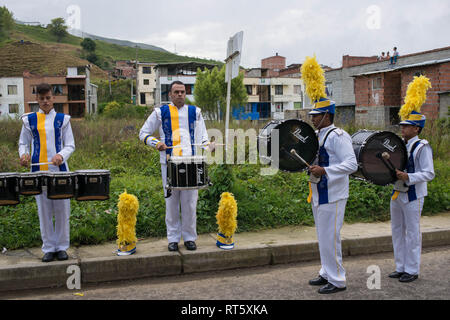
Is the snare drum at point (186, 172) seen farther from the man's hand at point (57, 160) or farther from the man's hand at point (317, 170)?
the man's hand at point (317, 170)

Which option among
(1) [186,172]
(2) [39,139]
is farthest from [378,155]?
(2) [39,139]

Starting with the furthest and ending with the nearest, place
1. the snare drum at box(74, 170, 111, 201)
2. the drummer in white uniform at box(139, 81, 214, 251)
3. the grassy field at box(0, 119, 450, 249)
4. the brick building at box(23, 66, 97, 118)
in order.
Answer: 1. the brick building at box(23, 66, 97, 118)
2. the grassy field at box(0, 119, 450, 249)
3. the drummer in white uniform at box(139, 81, 214, 251)
4. the snare drum at box(74, 170, 111, 201)

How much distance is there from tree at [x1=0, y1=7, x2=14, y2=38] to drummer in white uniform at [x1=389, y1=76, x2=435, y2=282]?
149 metres

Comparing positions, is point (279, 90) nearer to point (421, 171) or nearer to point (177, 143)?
point (177, 143)

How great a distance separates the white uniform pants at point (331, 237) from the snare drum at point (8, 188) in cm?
371

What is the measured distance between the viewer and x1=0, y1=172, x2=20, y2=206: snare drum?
18.0 feet

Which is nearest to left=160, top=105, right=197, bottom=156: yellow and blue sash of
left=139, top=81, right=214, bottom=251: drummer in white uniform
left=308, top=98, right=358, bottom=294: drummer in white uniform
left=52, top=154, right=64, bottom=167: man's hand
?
left=139, top=81, right=214, bottom=251: drummer in white uniform

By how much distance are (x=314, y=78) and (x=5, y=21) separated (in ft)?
502

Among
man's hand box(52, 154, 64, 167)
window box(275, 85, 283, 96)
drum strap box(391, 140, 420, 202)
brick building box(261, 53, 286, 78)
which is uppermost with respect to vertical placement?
brick building box(261, 53, 286, 78)

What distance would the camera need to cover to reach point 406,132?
18.8ft

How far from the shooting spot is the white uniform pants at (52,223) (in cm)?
594

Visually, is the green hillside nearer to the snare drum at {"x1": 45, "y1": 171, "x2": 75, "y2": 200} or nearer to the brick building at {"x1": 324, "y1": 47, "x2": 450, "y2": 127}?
the brick building at {"x1": 324, "y1": 47, "x2": 450, "y2": 127}

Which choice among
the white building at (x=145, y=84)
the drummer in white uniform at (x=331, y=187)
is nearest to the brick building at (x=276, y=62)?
the white building at (x=145, y=84)
